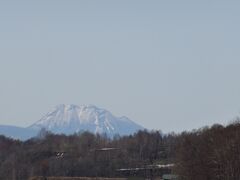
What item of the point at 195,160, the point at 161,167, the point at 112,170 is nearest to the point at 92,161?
the point at 112,170

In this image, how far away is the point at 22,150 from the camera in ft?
655

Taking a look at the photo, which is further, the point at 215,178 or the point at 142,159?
the point at 142,159

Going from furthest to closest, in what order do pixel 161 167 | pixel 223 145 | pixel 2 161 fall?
pixel 2 161 < pixel 161 167 < pixel 223 145

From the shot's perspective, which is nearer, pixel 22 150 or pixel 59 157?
pixel 59 157

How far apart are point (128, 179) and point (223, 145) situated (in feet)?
205

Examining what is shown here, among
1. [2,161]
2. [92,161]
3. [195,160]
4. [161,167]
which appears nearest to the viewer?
[195,160]

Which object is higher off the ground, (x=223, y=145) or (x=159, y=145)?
(x=159, y=145)

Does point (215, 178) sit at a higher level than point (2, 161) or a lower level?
lower

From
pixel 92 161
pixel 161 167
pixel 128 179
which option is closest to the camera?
pixel 128 179

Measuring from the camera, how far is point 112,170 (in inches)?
6644

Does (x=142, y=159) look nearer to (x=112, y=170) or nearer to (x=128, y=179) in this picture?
(x=112, y=170)

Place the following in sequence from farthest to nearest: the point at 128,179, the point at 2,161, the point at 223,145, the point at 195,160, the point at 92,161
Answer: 1. the point at 2,161
2. the point at 92,161
3. the point at 128,179
4. the point at 195,160
5. the point at 223,145

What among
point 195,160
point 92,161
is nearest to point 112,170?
point 92,161

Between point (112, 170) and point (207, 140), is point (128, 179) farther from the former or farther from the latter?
point (207, 140)
